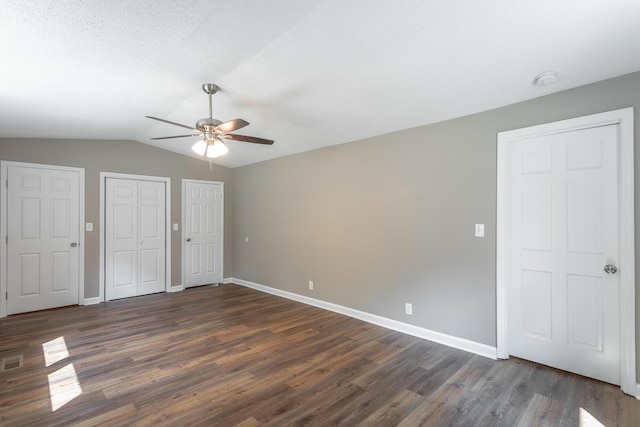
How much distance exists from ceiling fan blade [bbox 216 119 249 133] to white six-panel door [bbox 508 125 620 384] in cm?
258

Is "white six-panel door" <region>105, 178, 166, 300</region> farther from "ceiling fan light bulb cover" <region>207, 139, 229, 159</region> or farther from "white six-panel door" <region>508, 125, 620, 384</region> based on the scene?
"white six-panel door" <region>508, 125, 620, 384</region>

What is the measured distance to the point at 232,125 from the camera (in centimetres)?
259

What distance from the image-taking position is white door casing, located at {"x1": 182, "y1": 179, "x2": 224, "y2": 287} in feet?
19.1

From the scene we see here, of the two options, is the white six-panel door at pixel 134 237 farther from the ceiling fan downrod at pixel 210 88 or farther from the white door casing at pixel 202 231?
the ceiling fan downrod at pixel 210 88

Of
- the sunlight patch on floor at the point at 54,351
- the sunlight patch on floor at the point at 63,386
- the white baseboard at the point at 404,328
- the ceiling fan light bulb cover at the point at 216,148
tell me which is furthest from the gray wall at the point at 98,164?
the ceiling fan light bulb cover at the point at 216,148

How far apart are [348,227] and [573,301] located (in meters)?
2.51

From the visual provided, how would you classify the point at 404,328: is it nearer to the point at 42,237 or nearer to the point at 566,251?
the point at 566,251

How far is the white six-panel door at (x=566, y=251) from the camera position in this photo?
2.46 meters

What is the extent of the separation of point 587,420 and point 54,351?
15.2 feet

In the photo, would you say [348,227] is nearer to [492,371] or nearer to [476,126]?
[476,126]

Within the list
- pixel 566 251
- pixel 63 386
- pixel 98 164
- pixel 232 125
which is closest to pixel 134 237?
pixel 98 164

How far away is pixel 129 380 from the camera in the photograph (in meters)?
2.52

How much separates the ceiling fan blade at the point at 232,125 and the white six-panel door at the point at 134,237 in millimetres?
3459

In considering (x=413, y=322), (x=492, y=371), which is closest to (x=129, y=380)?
(x=413, y=322)
